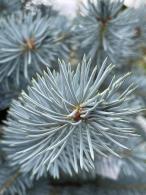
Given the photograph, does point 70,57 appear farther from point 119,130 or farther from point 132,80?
point 119,130

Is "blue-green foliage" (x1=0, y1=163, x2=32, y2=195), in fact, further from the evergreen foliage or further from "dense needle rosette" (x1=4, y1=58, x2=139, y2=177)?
"dense needle rosette" (x1=4, y1=58, x2=139, y2=177)

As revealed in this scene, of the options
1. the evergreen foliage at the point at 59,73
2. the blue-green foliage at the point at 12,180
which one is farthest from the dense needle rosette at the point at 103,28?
the blue-green foliage at the point at 12,180

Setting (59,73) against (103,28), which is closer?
(59,73)

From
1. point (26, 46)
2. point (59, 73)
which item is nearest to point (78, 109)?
point (59, 73)

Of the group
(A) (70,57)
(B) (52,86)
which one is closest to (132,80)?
(A) (70,57)

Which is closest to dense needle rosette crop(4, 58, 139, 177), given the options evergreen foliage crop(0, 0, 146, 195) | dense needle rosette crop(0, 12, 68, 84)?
evergreen foliage crop(0, 0, 146, 195)

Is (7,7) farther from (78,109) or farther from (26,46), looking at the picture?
(78,109)
